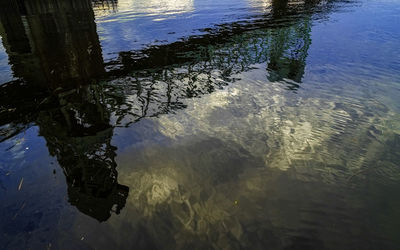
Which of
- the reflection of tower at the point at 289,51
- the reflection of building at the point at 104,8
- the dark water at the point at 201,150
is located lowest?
the dark water at the point at 201,150

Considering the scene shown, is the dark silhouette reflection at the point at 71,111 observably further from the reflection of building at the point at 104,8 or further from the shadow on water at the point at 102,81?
the reflection of building at the point at 104,8

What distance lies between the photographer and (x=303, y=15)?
2000 centimetres

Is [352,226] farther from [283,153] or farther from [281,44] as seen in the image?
[281,44]

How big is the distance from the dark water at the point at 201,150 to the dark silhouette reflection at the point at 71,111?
→ 0.03 metres

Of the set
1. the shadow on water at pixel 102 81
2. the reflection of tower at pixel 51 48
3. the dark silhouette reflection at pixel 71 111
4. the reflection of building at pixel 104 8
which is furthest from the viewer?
the reflection of building at pixel 104 8

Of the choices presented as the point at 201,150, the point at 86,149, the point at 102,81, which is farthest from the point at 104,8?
the point at 201,150

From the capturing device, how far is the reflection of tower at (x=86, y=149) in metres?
3.91

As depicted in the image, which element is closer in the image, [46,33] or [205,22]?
[46,33]

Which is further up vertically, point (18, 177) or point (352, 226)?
point (18, 177)

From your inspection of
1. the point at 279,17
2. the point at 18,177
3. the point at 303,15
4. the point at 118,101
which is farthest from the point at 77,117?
the point at 303,15

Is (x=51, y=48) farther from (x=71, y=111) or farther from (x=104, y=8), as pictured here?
(x=104, y=8)

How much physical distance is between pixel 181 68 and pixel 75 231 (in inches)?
287

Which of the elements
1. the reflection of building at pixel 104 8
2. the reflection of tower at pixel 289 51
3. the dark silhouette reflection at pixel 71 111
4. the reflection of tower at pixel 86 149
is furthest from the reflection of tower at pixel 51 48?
the reflection of tower at pixel 289 51

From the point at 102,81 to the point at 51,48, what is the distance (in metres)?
6.52
